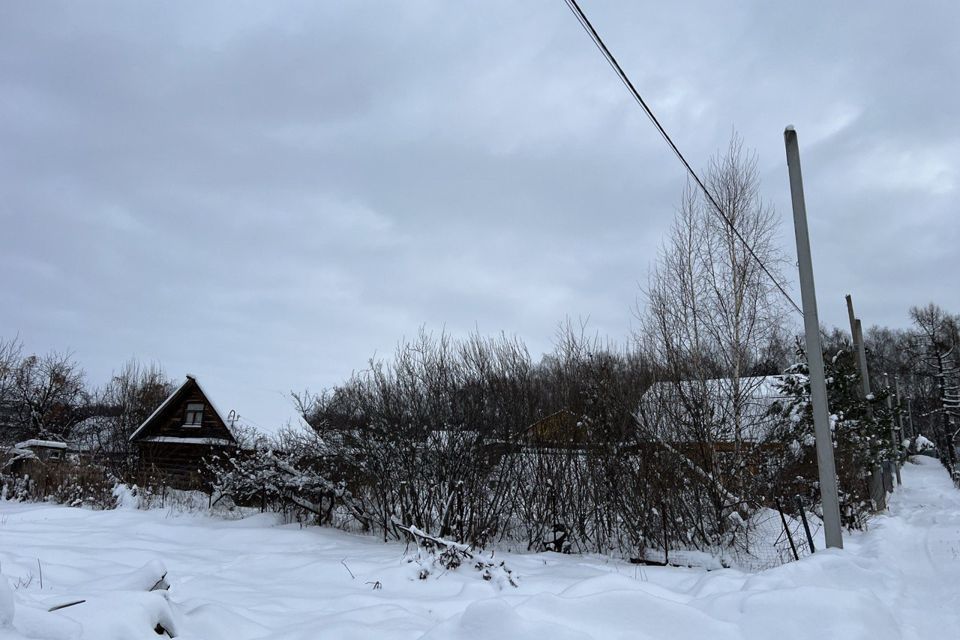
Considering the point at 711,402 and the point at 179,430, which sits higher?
the point at 711,402

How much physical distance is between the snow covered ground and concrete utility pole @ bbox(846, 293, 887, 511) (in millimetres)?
4239

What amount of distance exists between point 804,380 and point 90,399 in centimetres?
3666

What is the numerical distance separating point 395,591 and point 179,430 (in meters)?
17.4

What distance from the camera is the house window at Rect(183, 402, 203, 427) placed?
21056 millimetres

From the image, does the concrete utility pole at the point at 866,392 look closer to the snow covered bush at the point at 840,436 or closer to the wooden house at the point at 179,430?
the snow covered bush at the point at 840,436

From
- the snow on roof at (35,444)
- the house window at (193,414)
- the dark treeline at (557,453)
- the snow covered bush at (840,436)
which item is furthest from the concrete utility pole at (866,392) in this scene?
the snow on roof at (35,444)

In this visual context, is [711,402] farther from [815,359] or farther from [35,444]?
[35,444]

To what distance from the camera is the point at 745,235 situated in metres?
13.6

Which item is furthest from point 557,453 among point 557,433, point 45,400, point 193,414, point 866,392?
point 45,400

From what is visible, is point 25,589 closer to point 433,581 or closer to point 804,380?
point 433,581

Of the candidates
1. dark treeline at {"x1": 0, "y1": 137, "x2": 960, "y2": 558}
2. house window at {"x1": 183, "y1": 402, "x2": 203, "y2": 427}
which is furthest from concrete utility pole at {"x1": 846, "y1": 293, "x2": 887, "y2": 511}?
house window at {"x1": 183, "y1": 402, "x2": 203, "y2": 427}

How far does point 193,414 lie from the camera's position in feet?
69.4

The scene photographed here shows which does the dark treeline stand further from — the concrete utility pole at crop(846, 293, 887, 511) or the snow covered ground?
the concrete utility pole at crop(846, 293, 887, 511)

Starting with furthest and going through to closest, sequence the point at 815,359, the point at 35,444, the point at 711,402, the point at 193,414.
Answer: the point at 193,414 → the point at 35,444 → the point at 711,402 → the point at 815,359
